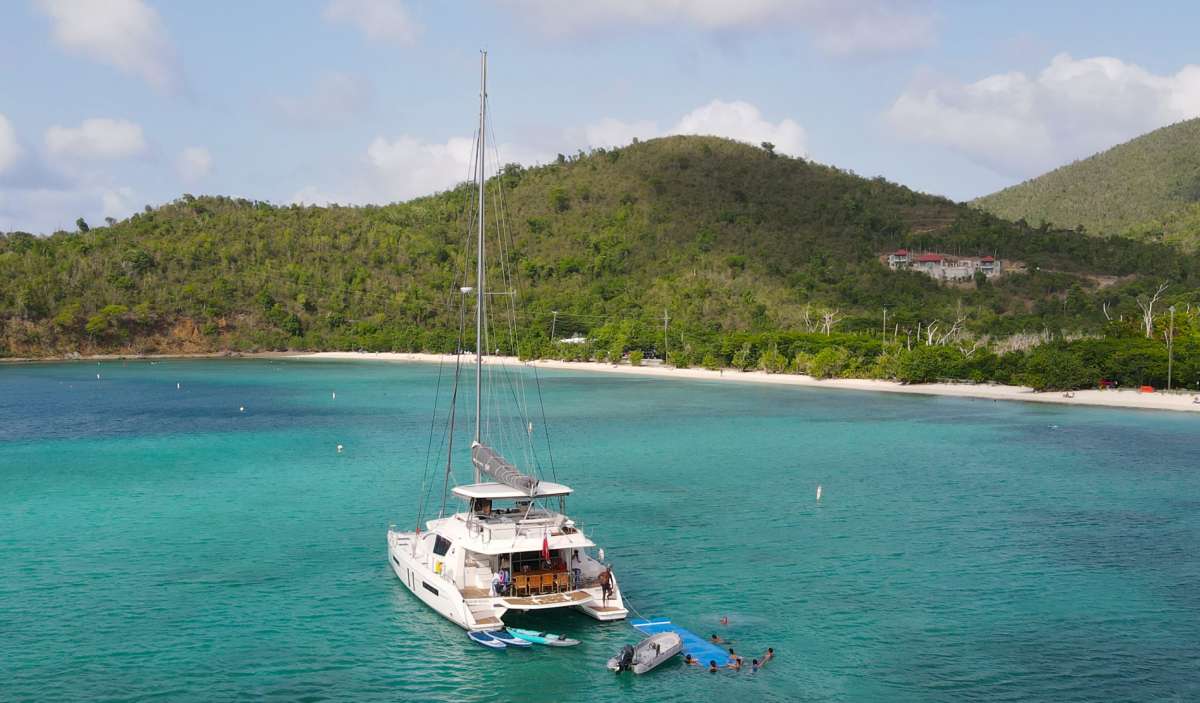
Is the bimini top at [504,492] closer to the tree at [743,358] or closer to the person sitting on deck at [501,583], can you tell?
the person sitting on deck at [501,583]

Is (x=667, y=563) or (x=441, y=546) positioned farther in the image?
(x=667, y=563)

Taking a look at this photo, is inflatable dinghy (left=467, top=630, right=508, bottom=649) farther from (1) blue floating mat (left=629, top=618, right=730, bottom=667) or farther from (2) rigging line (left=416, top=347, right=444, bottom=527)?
(2) rigging line (left=416, top=347, right=444, bottom=527)

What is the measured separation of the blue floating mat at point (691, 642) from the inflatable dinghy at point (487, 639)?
402 centimetres

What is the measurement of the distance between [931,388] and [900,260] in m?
88.3

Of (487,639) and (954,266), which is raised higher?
(954,266)

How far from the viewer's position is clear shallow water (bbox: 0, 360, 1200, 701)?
2520 centimetres

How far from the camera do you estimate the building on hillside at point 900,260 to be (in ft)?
609

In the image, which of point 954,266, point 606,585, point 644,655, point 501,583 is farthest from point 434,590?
point 954,266

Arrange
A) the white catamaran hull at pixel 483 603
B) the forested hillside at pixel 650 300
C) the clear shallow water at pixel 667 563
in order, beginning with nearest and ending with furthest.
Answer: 1. the clear shallow water at pixel 667 563
2. the white catamaran hull at pixel 483 603
3. the forested hillside at pixel 650 300

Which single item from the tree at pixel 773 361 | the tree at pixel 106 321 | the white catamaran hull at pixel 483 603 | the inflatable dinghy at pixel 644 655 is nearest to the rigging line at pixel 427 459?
the white catamaran hull at pixel 483 603

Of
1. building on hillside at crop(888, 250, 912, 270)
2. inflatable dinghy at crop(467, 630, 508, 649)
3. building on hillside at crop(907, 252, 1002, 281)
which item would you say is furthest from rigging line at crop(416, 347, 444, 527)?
building on hillside at crop(907, 252, 1002, 281)

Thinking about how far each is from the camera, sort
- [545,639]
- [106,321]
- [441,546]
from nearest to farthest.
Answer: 1. [545,639]
2. [441,546]
3. [106,321]

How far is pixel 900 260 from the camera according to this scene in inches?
7367

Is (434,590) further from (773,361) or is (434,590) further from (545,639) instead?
(773,361)
